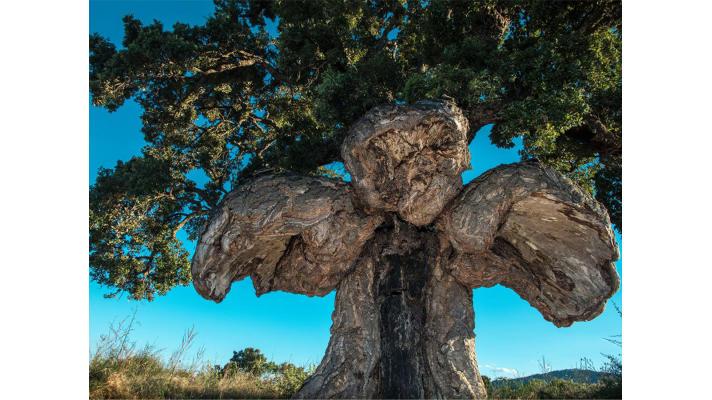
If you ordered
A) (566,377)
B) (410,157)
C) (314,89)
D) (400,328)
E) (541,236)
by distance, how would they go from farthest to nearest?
1. (566,377)
2. (314,89)
3. (400,328)
4. (541,236)
5. (410,157)

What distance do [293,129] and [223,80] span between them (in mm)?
1885

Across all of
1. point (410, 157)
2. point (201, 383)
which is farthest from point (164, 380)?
point (410, 157)

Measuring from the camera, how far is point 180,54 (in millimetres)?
8938

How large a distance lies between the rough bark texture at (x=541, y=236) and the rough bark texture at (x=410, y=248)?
17 millimetres

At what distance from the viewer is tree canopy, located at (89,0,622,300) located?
757 centimetres

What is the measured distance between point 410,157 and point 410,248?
1832 millimetres

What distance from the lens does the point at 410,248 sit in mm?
8297

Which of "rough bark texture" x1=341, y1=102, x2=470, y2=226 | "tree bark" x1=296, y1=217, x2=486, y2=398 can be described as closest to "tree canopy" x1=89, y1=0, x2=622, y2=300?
"rough bark texture" x1=341, y1=102, x2=470, y2=226

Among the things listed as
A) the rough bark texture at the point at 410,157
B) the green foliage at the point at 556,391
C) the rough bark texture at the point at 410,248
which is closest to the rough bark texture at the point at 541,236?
the rough bark texture at the point at 410,248

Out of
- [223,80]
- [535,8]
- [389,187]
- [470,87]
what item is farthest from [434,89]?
[223,80]

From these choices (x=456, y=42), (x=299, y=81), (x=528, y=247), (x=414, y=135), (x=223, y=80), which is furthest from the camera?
(x=223, y=80)

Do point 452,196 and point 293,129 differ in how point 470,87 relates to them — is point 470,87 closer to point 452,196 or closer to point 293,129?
point 452,196

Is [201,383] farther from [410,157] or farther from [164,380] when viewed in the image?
[410,157]

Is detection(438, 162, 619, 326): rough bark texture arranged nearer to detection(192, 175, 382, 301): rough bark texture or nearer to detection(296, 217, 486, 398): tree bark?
detection(296, 217, 486, 398): tree bark
